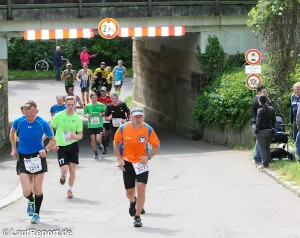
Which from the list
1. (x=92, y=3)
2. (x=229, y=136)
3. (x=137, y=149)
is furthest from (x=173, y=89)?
(x=137, y=149)

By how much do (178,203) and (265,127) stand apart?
4.09 m

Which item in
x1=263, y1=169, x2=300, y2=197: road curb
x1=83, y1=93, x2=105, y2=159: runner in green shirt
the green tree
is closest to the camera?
x1=263, y1=169, x2=300, y2=197: road curb

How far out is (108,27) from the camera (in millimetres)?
25297

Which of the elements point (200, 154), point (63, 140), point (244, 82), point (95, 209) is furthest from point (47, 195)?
point (244, 82)

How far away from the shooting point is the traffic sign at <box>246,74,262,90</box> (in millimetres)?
21688

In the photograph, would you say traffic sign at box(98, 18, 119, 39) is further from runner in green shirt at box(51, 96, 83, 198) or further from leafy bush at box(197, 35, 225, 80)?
runner in green shirt at box(51, 96, 83, 198)

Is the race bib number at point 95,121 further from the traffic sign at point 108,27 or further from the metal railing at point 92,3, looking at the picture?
the metal railing at point 92,3

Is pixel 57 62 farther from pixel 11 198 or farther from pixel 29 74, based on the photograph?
pixel 11 198

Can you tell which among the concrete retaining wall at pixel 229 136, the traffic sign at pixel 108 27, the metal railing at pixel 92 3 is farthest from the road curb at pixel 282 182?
the metal railing at pixel 92 3

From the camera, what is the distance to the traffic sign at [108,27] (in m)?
25.2

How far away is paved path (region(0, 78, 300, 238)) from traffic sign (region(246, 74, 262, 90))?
1.64 m

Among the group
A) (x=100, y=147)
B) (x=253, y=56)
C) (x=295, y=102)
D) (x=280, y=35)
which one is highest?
(x=280, y=35)

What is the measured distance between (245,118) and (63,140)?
8.31m

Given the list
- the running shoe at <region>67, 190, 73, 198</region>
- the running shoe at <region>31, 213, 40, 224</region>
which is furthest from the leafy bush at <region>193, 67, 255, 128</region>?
the running shoe at <region>31, 213, 40, 224</region>
